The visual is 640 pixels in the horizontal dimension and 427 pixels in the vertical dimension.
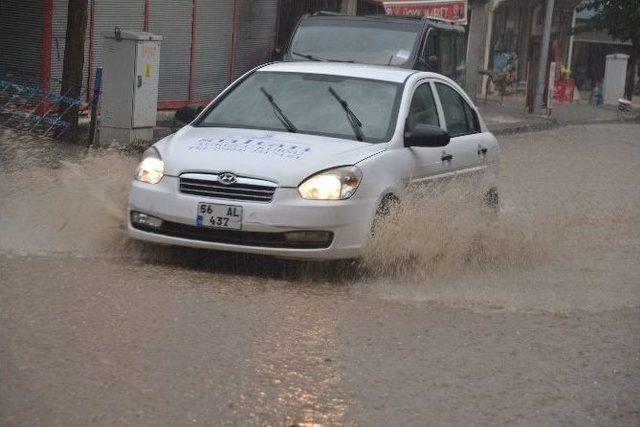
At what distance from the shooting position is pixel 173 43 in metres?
23.7

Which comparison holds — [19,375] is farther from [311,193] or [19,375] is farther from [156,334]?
[311,193]

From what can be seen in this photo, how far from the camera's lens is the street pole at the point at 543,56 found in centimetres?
3278

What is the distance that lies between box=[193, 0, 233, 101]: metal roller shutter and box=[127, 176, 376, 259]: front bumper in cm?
1602

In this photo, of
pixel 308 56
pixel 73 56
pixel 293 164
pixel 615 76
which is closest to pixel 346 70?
pixel 293 164

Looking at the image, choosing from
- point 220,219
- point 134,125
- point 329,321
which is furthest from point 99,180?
point 134,125

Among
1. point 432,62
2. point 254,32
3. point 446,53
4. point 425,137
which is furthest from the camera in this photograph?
point 254,32

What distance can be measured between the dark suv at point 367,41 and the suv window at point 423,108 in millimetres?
6712

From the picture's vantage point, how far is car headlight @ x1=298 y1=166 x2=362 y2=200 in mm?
8539

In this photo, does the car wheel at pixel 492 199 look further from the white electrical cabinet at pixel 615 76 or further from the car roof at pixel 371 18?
the white electrical cabinet at pixel 615 76

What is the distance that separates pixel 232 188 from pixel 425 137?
1700 mm

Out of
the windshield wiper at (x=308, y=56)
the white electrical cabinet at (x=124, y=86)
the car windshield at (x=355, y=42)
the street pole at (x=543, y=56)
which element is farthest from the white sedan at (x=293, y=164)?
the street pole at (x=543, y=56)

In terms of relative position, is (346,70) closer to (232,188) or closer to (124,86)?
(232,188)

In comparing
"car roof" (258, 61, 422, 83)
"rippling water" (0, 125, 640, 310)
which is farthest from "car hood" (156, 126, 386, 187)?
"car roof" (258, 61, 422, 83)

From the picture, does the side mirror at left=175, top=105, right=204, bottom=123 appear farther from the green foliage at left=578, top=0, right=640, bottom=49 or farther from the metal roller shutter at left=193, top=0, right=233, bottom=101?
the green foliage at left=578, top=0, right=640, bottom=49
